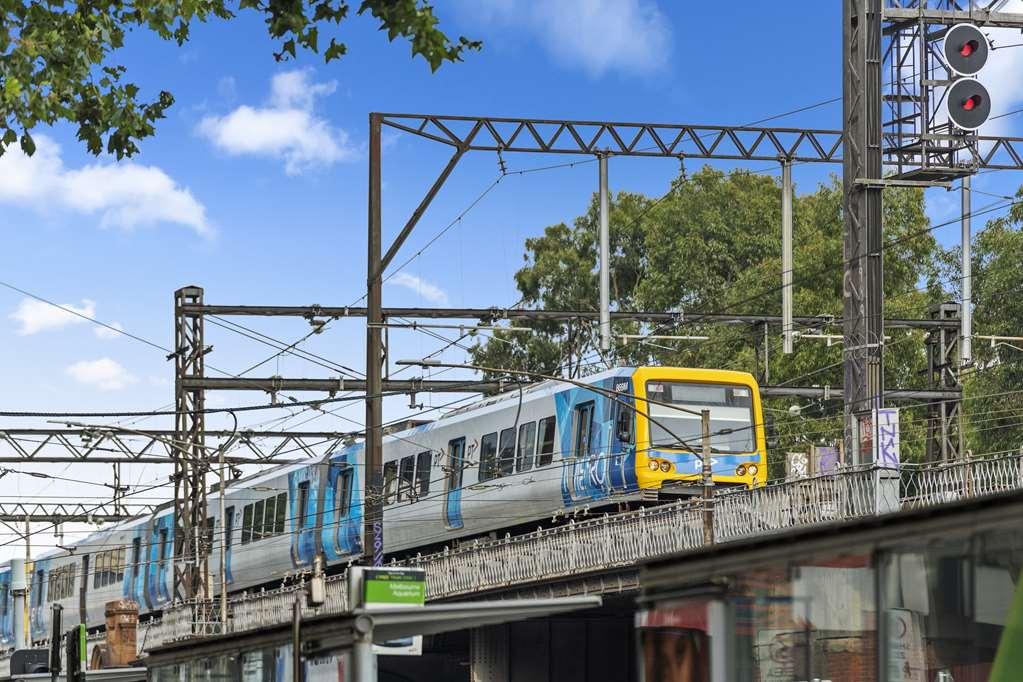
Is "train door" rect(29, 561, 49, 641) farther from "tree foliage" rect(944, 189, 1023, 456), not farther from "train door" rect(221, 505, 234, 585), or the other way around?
"tree foliage" rect(944, 189, 1023, 456)

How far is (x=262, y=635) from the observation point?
10.2 metres

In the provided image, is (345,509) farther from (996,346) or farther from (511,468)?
(996,346)

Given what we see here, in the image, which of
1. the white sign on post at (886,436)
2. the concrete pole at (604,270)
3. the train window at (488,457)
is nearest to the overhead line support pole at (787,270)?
the concrete pole at (604,270)

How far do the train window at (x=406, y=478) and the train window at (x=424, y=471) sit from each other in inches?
13.6

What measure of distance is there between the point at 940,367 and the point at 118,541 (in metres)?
26.8

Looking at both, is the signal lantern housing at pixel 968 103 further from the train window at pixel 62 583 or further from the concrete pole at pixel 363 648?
the train window at pixel 62 583

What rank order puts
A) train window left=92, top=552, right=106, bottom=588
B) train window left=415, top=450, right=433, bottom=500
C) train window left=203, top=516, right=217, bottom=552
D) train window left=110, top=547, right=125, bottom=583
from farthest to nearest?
train window left=92, top=552, right=106, bottom=588
train window left=110, top=547, right=125, bottom=583
train window left=203, top=516, right=217, bottom=552
train window left=415, top=450, right=433, bottom=500

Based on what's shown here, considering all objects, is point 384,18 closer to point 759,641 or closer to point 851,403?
point 759,641

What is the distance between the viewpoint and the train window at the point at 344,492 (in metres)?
40.8

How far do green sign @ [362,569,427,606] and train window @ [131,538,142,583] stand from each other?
4641 cm

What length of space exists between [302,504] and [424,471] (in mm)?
6606

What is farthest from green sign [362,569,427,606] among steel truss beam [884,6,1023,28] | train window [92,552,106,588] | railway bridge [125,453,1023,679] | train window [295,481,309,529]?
train window [92,552,106,588]

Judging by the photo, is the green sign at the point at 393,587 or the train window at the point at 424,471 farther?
the train window at the point at 424,471

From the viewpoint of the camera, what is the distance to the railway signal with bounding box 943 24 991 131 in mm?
25578
